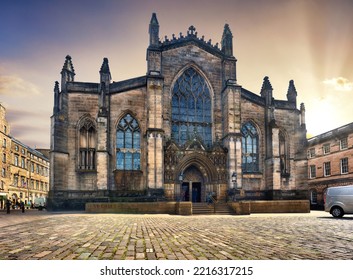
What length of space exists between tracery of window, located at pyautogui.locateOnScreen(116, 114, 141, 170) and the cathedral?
0.09 m

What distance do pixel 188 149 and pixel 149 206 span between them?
692 cm

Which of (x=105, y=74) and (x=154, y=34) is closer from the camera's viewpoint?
(x=105, y=74)

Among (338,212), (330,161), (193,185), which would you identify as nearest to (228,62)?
(193,185)

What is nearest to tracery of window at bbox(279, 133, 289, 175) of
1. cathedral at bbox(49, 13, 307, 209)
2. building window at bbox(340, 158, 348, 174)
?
cathedral at bbox(49, 13, 307, 209)

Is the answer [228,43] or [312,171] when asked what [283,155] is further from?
[312,171]

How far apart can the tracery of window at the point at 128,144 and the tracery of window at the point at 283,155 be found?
13.9 metres

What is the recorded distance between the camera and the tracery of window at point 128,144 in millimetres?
25719

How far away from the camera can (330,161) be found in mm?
35719

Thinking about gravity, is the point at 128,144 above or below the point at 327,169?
above

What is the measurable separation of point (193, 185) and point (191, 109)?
707 centimetres

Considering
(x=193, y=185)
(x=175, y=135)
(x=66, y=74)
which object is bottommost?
(x=193, y=185)

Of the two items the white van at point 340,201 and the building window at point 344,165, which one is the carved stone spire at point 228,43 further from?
the building window at point 344,165

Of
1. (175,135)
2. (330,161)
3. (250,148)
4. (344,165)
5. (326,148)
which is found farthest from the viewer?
(326,148)
